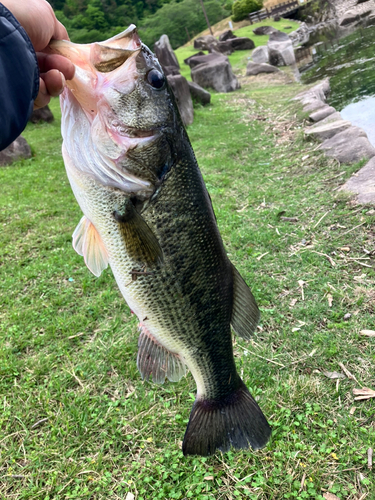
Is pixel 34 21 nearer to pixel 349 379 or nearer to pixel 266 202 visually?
pixel 349 379

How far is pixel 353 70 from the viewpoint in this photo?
12.0 metres

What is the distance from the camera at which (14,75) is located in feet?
3.96

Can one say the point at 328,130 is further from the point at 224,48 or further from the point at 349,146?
the point at 224,48

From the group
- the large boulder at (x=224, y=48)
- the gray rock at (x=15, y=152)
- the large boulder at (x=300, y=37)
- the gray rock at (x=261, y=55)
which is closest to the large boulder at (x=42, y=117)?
the gray rock at (x=15, y=152)

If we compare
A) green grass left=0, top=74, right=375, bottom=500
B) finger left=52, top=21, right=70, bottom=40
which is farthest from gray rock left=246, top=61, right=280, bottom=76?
finger left=52, top=21, right=70, bottom=40

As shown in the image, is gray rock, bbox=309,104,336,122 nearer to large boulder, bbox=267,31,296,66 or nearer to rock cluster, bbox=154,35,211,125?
rock cluster, bbox=154,35,211,125

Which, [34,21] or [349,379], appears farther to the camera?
[349,379]

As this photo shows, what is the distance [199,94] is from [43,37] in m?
10.8

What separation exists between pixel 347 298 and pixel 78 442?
2.46 meters

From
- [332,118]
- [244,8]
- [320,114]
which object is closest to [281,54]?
[320,114]

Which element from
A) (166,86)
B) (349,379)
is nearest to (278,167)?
(349,379)

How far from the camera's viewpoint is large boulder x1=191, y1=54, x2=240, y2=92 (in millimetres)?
14039

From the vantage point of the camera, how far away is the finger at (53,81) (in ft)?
4.06

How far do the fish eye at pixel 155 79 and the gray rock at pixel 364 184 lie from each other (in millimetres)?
3520
